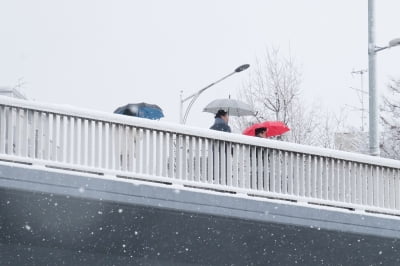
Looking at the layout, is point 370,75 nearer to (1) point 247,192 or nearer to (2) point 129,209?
(1) point 247,192

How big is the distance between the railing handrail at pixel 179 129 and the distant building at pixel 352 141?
2852 centimetres

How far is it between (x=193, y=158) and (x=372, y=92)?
18.0 feet

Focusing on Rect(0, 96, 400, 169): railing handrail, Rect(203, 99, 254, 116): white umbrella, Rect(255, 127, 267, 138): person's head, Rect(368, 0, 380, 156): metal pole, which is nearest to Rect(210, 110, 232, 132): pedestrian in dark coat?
Rect(255, 127, 267, 138): person's head

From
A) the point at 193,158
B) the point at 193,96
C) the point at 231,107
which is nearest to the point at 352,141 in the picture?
the point at 193,96

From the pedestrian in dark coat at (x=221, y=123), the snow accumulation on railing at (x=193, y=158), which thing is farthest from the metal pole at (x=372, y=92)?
the pedestrian in dark coat at (x=221, y=123)

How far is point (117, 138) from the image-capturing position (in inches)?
396

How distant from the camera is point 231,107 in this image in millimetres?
22594

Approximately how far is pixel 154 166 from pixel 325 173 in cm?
277

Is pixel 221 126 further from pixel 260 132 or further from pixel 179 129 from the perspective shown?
pixel 179 129

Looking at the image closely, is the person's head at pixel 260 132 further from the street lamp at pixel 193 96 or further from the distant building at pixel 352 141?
the distant building at pixel 352 141

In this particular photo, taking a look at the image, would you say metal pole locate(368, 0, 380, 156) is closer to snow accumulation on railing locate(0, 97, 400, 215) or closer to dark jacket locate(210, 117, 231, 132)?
snow accumulation on railing locate(0, 97, 400, 215)

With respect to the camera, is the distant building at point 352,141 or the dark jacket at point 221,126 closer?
the dark jacket at point 221,126

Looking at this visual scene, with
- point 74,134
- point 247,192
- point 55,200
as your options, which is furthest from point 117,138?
point 247,192

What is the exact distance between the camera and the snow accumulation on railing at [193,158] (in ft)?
31.2
